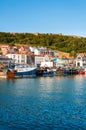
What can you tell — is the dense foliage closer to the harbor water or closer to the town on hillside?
the town on hillside

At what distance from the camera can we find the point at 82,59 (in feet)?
404

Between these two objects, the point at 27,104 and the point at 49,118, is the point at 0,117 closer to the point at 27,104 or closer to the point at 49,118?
the point at 49,118

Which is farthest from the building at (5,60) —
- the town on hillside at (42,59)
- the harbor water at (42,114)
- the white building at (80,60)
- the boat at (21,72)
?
the harbor water at (42,114)

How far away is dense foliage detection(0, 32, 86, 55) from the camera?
144m

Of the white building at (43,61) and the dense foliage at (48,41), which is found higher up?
the dense foliage at (48,41)

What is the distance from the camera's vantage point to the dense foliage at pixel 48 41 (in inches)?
5684

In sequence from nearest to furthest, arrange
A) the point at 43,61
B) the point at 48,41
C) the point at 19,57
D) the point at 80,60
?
1. the point at 19,57
2. the point at 43,61
3. the point at 80,60
4. the point at 48,41

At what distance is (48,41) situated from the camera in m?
150

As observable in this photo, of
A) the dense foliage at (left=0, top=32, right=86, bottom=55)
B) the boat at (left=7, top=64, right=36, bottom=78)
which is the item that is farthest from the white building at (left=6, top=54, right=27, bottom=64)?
the dense foliage at (left=0, top=32, right=86, bottom=55)

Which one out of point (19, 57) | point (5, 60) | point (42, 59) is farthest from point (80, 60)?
point (5, 60)

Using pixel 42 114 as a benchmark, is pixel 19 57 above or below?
above

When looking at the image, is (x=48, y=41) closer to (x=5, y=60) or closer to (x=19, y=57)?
(x=19, y=57)

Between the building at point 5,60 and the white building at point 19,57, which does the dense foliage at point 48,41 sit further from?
the building at point 5,60

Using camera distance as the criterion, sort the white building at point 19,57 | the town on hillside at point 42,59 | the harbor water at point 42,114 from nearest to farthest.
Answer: the harbor water at point 42,114 → the town on hillside at point 42,59 → the white building at point 19,57
